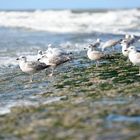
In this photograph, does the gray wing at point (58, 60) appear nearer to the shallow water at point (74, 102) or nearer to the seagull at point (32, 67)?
the shallow water at point (74, 102)

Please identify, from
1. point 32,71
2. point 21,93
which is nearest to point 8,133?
point 21,93

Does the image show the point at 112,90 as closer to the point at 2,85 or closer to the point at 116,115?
the point at 116,115

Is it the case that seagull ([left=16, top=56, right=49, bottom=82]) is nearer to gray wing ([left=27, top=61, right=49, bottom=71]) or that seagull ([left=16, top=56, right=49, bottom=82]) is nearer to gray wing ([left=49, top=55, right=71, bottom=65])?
gray wing ([left=27, top=61, right=49, bottom=71])

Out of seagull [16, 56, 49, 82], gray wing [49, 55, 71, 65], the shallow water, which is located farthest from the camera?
gray wing [49, 55, 71, 65]

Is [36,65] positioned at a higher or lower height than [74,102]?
higher

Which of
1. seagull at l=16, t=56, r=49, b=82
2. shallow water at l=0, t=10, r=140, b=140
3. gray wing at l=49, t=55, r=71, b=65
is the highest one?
gray wing at l=49, t=55, r=71, b=65

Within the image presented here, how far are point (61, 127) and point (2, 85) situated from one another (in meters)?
6.88

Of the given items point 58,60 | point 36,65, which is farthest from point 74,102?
point 58,60

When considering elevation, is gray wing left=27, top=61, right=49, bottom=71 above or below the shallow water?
above

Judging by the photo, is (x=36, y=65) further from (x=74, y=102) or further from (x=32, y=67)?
(x=74, y=102)

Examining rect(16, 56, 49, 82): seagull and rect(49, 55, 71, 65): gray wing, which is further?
rect(49, 55, 71, 65): gray wing

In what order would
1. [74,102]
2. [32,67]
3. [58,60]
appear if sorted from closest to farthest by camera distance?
[74,102]
[32,67]
[58,60]

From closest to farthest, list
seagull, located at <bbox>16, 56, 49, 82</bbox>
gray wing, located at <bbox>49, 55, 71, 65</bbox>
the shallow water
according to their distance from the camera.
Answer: the shallow water, seagull, located at <bbox>16, 56, 49, 82</bbox>, gray wing, located at <bbox>49, 55, 71, 65</bbox>

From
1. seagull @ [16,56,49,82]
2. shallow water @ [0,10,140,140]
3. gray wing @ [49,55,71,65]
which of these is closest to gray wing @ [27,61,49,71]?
seagull @ [16,56,49,82]
